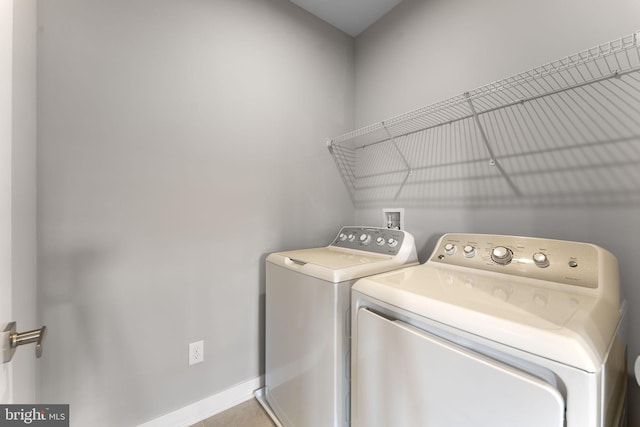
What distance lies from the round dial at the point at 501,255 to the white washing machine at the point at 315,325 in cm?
38

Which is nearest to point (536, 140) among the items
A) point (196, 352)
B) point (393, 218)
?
point (393, 218)

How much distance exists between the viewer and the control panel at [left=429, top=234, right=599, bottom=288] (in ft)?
2.84

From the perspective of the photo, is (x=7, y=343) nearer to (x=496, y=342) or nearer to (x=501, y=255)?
(x=496, y=342)

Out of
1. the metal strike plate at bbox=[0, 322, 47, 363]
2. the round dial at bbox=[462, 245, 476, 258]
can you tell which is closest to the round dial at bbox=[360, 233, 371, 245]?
the round dial at bbox=[462, 245, 476, 258]

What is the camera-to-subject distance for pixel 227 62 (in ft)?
4.87

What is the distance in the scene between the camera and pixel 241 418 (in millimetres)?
1405

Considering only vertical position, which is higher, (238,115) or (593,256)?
(238,115)

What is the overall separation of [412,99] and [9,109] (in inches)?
72.1

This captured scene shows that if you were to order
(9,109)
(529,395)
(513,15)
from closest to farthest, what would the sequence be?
(529,395)
(9,109)
(513,15)

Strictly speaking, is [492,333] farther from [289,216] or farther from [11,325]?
→ [289,216]

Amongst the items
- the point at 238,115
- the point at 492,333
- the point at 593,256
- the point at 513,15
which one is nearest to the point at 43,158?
the point at 238,115

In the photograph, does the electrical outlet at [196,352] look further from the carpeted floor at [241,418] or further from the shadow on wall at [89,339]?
the carpeted floor at [241,418]

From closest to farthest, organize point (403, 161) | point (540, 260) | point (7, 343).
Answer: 1. point (7, 343)
2. point (540, 260)
3. point (403, 161)

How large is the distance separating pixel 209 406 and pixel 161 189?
47.9 inches
